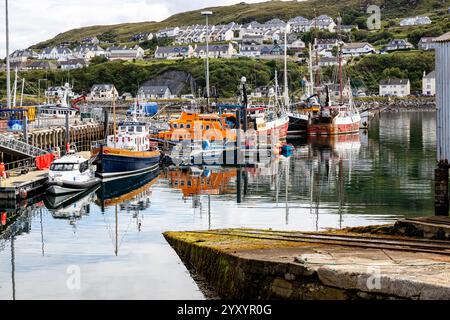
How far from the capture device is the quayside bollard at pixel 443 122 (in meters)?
21.4

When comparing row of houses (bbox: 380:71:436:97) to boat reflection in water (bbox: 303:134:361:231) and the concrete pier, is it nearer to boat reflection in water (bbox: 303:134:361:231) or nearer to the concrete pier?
boat reflection in water (bbox: 303:134:361:231)

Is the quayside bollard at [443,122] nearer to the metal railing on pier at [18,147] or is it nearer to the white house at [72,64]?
the metal railing on pier at [18,147]

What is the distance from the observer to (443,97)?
21.7 metres

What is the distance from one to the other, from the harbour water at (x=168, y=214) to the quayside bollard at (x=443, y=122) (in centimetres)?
657

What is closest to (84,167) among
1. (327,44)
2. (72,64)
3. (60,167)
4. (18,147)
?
(60,167)

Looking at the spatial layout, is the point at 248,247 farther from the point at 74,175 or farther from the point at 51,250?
the point at 74,175

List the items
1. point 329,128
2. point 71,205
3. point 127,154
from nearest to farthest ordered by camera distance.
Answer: point 71,205
point 127,154
point 329,128

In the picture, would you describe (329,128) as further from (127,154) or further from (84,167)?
(84,167)

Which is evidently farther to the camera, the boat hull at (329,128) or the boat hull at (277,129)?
the boat hull at (329,128)

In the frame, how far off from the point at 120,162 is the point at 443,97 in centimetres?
2629

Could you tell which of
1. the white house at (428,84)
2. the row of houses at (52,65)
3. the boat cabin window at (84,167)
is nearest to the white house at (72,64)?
the row of houses at (52,65)

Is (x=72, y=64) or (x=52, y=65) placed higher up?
(x=72, y=64)

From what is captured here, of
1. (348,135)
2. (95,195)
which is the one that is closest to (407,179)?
(95,195)

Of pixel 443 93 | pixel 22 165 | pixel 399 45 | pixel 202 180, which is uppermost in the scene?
pixel 399 45
